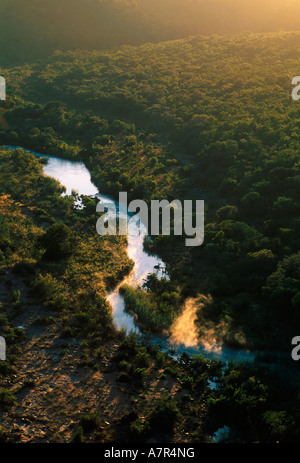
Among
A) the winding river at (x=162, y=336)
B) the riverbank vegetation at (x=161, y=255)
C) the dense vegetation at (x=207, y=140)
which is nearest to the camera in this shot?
the riverbank vegetation at (x=161, y=255)

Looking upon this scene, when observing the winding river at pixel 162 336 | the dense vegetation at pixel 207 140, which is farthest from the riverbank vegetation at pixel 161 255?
the winding river at pixel 162 336

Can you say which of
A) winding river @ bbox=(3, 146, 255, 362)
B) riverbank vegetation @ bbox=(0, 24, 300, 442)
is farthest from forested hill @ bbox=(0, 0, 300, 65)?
winding river @ bbox=(3, 146, 255, 362)

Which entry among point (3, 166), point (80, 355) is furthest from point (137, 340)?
point (3, 166)

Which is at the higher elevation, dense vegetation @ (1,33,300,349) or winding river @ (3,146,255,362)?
dense vegetation @ (1,33,300,349)

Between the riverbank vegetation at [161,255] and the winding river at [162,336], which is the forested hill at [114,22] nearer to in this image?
the riverbank vegetation at [161,255]

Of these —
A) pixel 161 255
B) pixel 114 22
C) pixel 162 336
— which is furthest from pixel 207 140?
pixel 114 22

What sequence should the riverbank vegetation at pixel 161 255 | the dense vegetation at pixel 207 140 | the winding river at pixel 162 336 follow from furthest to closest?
1. the dense vegetation at pixel 207 140
2. the winding river at pixel 162 336
3. the riverbank vegetation at pixel 161 255

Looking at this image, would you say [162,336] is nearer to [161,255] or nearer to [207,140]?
[161,255]

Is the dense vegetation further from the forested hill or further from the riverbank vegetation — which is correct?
the forested hill

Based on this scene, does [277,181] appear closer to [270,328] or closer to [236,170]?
[236,170]
